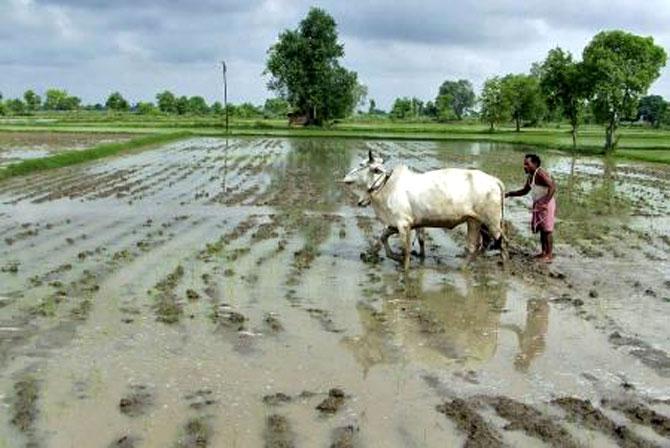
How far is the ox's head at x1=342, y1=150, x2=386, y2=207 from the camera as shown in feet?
37.8

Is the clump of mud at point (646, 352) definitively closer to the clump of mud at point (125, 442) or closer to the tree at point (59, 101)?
the clump of mud at point (125, 442)

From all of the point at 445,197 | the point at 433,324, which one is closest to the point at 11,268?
the point at 433,324

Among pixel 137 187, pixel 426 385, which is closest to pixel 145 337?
pixel 426 385

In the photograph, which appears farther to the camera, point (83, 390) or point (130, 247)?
point (130, 247)

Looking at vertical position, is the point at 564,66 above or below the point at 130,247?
above

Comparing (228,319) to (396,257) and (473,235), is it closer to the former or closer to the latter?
(396,257)

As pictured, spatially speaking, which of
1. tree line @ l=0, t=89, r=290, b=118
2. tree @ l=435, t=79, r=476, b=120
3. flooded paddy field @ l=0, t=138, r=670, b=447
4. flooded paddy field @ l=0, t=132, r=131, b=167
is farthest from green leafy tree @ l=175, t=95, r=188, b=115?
flooded paddy field @ l=0, t=138, r=670, b=447

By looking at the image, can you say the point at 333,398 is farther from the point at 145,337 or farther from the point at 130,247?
the point at 130,247

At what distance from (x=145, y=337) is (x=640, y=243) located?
9112 millimetres

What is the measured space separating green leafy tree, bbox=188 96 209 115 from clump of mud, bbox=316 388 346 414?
434ft

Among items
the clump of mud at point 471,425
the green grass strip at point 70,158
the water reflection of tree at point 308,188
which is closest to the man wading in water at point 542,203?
the water reflection of tree at point 308,188

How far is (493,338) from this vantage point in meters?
Result: 7.84

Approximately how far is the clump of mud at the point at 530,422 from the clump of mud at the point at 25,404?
3.26 meters

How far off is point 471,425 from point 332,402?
1.03 m
